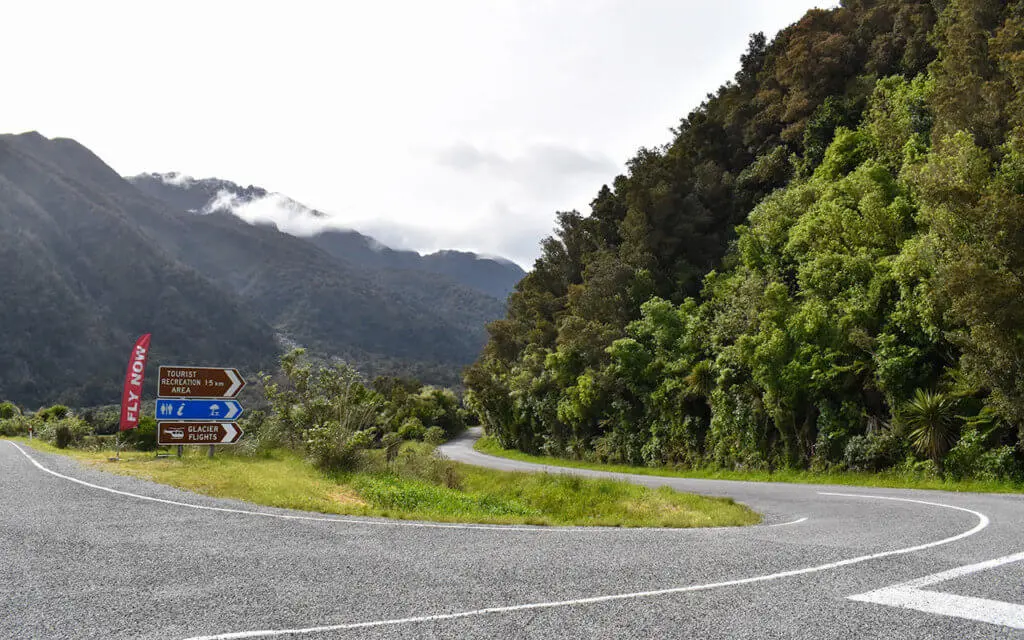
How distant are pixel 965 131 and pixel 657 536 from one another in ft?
59.0

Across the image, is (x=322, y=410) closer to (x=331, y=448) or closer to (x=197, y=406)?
(x=197, y=406)

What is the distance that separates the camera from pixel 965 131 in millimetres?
18531

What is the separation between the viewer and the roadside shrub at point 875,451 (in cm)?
1858

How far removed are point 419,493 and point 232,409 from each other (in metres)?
8.74

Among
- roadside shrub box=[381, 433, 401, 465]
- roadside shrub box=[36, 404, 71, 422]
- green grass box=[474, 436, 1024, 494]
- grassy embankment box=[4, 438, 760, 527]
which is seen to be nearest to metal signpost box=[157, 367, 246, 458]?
grassy embankment box=[4, 438, 760, 527]

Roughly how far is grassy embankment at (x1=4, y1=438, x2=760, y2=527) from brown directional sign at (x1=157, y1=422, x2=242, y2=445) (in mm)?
601

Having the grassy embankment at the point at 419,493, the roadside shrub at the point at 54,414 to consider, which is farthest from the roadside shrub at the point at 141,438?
the roadside shrub at the point at 54,414

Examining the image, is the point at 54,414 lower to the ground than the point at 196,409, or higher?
lower

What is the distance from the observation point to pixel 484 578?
540 centimetres

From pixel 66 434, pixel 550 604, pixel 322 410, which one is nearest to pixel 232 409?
pixel 322 410

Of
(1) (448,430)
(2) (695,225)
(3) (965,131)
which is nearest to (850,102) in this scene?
(2) (695,225)

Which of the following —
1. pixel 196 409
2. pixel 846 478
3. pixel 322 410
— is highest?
pixel 322 410

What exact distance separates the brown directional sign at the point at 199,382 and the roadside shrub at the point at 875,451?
19682 mm

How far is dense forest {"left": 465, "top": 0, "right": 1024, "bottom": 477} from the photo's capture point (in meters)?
16.4
